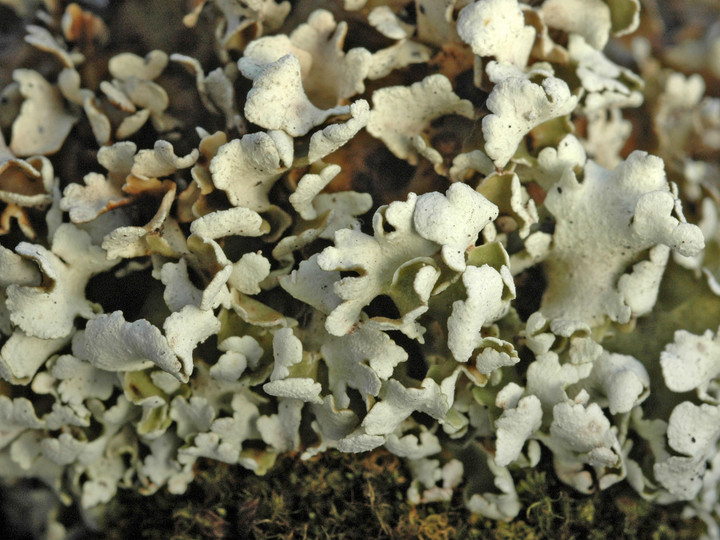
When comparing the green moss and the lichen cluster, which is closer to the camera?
the lichen cluster

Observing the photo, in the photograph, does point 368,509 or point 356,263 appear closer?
point 356,263

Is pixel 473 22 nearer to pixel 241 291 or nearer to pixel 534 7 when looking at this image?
pixel 534 7

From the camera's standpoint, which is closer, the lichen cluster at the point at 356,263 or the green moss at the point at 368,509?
the lichen cluster at the point at 356,263

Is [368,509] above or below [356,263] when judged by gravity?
below

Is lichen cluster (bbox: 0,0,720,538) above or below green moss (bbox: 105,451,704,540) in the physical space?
above
